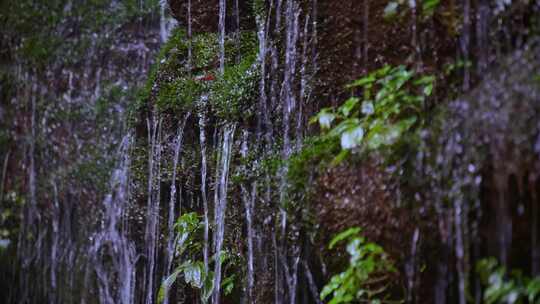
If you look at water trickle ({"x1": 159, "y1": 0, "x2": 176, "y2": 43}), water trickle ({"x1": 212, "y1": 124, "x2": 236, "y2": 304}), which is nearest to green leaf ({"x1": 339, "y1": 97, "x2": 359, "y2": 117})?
water trickle ({"x1": 212, "y1": 124, "x2": 236, "y2": 304})

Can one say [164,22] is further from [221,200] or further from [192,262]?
[192,262]

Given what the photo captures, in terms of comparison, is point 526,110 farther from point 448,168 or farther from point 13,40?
point 13,40

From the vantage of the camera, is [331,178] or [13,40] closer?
[331,178]

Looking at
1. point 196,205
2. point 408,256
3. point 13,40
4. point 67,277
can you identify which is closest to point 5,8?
point 13,40

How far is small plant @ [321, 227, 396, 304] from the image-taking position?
7.98 feet

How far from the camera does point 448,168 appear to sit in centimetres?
221

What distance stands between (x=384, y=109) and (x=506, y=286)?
845 mm

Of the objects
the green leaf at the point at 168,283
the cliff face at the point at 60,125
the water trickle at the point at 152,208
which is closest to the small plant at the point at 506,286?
the green leaf at the point at 168,283

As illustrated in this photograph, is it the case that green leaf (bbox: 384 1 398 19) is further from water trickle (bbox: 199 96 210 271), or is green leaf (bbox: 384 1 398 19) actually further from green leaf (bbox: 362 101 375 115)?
water trickle (bbox: 199 96 210 271)

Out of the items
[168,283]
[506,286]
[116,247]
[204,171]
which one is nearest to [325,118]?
[506,286]

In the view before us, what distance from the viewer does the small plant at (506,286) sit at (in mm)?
2049

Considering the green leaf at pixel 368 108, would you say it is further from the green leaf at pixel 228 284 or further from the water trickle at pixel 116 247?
the water trickle at pixel 116 247

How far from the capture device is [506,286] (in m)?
2.08

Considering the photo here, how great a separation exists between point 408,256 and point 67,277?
10.5 ft
